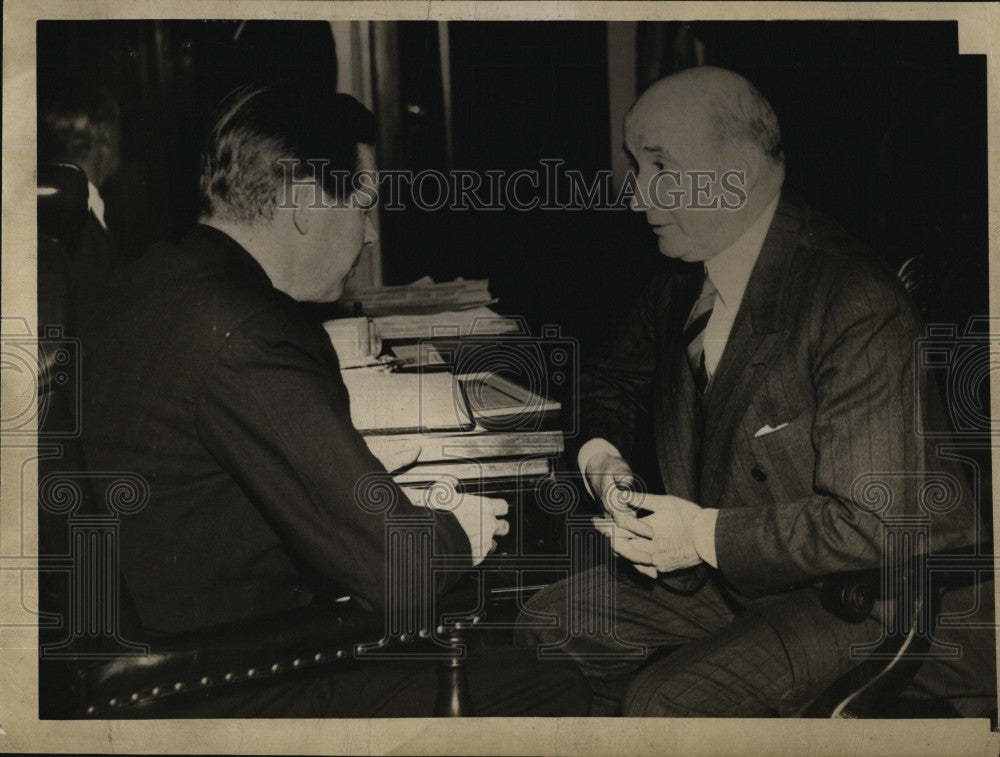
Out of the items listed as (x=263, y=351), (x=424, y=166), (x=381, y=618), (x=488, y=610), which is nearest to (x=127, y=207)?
(x=263, y=351)

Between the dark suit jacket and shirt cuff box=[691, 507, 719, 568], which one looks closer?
the dark suit jacket

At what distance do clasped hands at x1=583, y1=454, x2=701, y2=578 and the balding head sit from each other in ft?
1.81

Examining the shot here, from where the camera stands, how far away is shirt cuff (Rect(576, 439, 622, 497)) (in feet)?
7.66

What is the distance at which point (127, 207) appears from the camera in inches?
91.9

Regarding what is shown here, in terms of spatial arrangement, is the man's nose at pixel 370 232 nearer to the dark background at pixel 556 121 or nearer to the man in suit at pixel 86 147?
the dark background at pixel 556 121

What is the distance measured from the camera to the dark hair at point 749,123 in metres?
2.30

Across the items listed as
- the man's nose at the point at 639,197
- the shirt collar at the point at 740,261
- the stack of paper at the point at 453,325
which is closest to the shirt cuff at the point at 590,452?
the stack of paper at the point at 453,325

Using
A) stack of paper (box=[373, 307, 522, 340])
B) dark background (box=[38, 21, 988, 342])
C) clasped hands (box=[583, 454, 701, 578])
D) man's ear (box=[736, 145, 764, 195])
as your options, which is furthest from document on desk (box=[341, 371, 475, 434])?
man's ear (box=[736, 145, 764, 195])

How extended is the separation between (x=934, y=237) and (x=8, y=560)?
2.30 metres

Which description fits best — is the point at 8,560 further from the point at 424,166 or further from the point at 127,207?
the point at 424,166

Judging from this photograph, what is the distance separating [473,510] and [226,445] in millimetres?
568

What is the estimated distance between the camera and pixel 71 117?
2367mm

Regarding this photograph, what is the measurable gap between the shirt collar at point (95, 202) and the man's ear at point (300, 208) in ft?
1.52

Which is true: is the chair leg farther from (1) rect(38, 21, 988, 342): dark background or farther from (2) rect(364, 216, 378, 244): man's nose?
(2) rect(364, 216, 378, 244): man's nose
